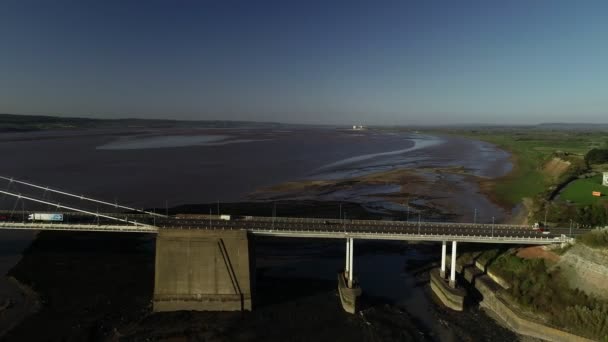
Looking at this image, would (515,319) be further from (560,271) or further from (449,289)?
(560,271)

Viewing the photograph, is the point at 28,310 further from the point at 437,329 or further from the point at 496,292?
the point at 496,292

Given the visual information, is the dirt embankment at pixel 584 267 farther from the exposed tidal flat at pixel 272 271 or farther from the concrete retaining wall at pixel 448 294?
the concrete retaining wall at pixel 448 294

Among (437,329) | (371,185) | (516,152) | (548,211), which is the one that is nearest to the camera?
(437,329)

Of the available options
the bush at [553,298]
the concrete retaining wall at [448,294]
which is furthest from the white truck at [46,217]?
the bush at [553,298]

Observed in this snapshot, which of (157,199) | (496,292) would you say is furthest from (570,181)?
(157,199)

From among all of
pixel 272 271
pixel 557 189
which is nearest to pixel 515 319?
pixel 272 271

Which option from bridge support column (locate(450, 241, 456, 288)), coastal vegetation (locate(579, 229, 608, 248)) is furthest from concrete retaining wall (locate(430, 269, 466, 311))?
coastal vegetation (locate(579, 229, 608, 248))
